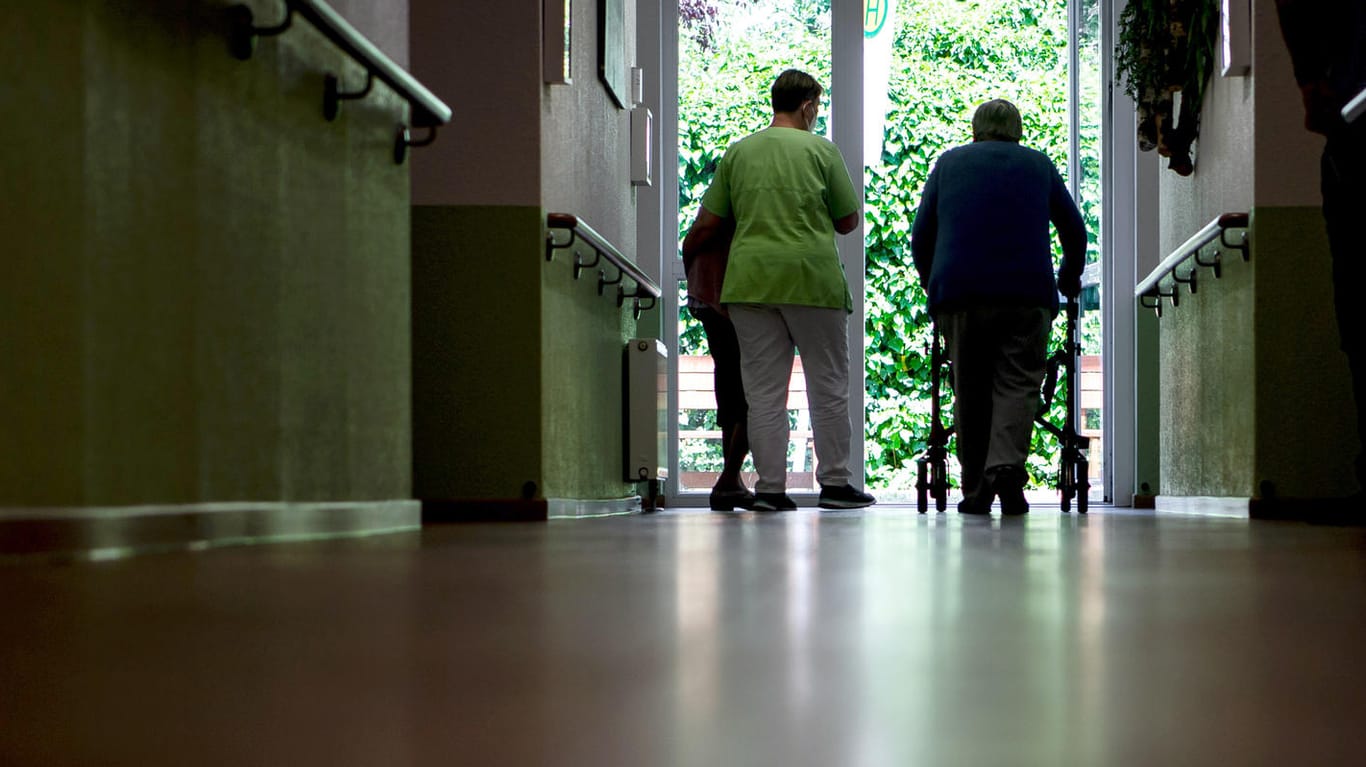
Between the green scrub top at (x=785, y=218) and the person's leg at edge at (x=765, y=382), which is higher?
the green scrub top at (x=785, y=218)

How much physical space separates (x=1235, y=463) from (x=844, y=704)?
4131 millimetres

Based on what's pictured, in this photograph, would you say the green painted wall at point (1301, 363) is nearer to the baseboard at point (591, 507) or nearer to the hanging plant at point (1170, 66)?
the hanging plant at point (1170, 66)

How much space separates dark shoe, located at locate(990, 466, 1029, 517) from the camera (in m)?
4.67

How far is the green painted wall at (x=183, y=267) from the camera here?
5.45 ft

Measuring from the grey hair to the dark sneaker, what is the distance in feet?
3.84

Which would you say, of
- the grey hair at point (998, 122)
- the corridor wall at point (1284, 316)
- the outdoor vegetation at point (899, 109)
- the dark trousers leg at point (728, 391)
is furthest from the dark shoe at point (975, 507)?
the outdoor vegetation at point (899, 109)

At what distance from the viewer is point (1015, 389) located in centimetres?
480

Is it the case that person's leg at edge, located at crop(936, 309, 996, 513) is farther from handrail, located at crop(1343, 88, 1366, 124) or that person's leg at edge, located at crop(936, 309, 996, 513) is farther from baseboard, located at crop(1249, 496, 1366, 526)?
handrail, located at crop(1343, 88, 1366, 124)

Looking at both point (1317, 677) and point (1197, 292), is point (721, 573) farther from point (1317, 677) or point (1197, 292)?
point (1197, 292)

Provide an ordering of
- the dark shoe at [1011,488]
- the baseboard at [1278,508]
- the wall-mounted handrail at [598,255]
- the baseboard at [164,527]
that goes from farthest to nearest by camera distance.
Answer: the dark shoe at [1011,488]
the wall-mounted handrail at [598,255]
the baseboard at [1278,508]
the baseboard at [164,527]

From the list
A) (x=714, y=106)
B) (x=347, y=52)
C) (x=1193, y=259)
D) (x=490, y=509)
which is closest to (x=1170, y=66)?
(x=1193, y=259)

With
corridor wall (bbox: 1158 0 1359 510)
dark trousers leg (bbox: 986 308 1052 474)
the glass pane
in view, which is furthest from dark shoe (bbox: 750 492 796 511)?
the glass pane

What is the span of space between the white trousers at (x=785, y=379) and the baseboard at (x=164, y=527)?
8.10 ft

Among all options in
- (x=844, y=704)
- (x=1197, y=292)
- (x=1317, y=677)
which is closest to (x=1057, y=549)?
(x=1317, y=677)
